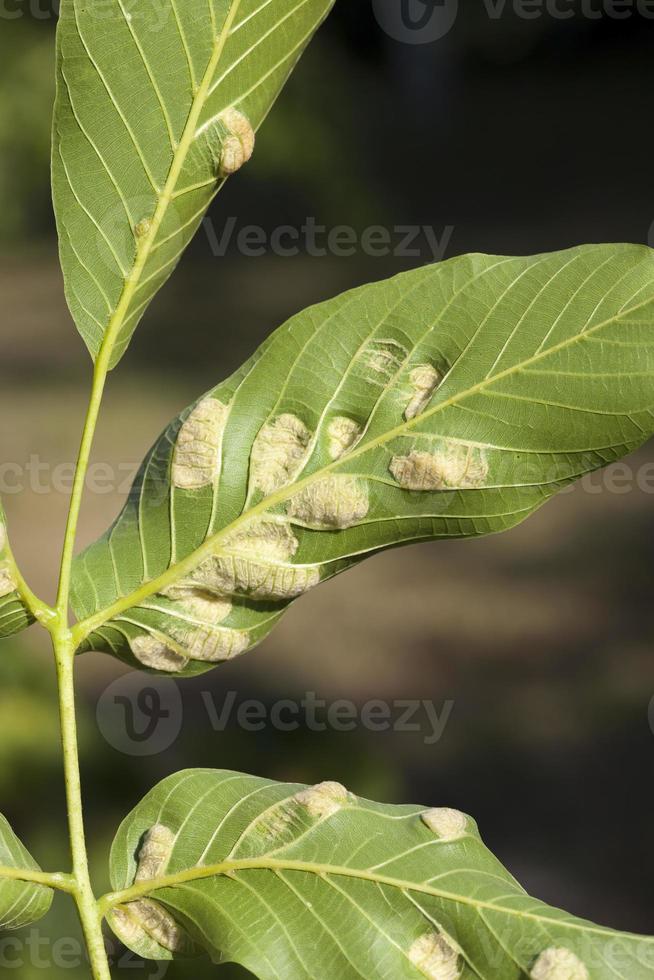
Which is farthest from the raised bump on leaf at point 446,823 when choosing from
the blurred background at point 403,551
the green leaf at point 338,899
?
the blurred background at point 403,551

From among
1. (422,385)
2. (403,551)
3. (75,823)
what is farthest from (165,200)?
(403,551)

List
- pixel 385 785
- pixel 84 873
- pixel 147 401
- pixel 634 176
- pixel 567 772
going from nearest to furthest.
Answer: pixel 84 873 → pixel 385 785 → pixel 567 772 → pixel 147 401 → pixel 634 176

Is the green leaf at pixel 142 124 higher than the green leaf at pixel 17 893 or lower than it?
higher

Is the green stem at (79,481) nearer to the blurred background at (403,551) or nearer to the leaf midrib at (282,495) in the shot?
the leaf midrib at (282,495)

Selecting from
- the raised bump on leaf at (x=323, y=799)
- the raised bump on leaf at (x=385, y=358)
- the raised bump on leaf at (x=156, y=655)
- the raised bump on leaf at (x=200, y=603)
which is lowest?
the raised bump on leaf at (x=323, y=799)

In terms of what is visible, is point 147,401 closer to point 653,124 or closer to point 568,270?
point 653,124

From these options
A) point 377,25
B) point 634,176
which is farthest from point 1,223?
point 634,176

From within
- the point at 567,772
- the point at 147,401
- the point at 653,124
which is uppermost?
the point at 653,124

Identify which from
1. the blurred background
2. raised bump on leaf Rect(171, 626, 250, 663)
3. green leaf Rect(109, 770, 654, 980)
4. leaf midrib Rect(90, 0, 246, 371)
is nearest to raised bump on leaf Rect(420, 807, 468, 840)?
green leaf Rect(109, 770, 654, 980)
